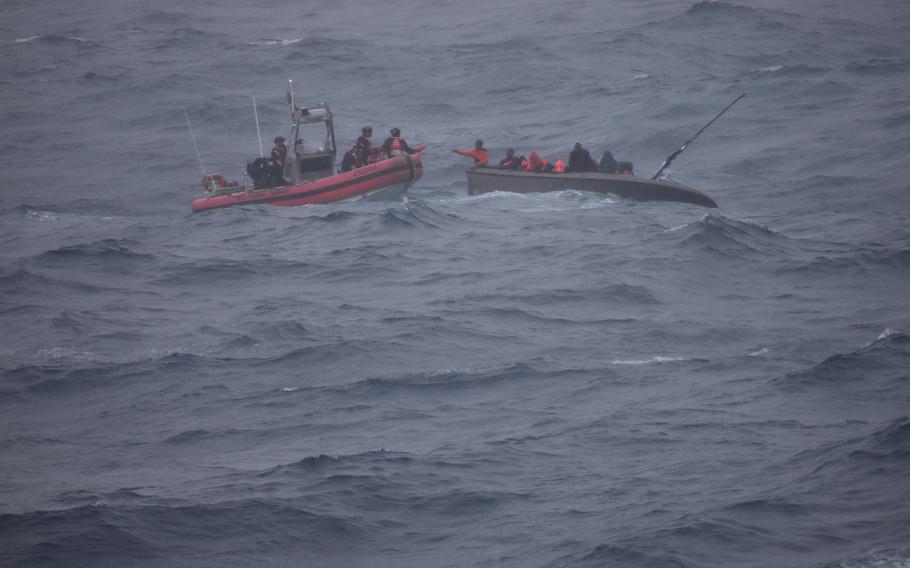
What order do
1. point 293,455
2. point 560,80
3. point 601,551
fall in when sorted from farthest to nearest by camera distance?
point 560,80, point 293,455, point 601,551

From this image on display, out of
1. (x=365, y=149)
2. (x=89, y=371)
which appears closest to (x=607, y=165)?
(x=365, y=149)

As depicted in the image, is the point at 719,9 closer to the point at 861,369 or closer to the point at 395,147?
the point at 395,147

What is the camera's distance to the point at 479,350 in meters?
16.5

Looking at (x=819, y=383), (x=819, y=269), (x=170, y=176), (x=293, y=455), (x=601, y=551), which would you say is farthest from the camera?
(x=170, y=176)

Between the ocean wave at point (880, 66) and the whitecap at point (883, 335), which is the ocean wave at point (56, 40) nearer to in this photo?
the ocean wave at point (880, 66)

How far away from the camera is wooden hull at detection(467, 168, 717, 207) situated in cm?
2544

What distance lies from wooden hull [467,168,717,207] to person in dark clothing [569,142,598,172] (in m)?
0.29

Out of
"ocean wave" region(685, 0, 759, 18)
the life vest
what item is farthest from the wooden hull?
"ocean wave" region(685, 0, 759, 18)

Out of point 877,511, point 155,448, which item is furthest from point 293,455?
point 877,511

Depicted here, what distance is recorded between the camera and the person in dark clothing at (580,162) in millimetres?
26406

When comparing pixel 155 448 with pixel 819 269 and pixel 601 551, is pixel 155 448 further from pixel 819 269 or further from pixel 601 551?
pixel 819 269

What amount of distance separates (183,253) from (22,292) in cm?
Result: 331

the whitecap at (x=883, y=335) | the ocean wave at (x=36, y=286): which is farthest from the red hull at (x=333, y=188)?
the whitecap at (x=883, y=335)

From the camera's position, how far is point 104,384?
51.8 ft
